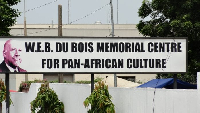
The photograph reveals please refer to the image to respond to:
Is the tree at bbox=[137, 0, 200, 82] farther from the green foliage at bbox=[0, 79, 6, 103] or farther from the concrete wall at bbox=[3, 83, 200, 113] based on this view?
the concrete wall at bbox=[3, 83, 200, 113]

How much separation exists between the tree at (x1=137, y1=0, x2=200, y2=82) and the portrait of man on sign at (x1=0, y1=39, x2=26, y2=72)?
17.0 metres

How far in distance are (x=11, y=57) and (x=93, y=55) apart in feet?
7.68

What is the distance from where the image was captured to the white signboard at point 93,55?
54.8 feet

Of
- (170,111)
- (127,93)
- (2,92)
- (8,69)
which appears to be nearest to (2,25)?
(2,92)

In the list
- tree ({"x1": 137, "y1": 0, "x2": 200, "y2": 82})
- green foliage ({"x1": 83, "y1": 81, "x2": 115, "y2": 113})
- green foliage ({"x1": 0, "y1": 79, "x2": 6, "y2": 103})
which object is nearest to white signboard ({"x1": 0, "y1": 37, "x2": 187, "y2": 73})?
green foliage ({"x1": 83, "y1": 81, "x2": 115, "y2": 113})

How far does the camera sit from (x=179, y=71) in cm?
1661

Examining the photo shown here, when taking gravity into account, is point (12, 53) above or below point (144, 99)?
above

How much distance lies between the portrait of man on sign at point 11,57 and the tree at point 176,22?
1696 cm

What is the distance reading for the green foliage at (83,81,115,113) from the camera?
16.2m

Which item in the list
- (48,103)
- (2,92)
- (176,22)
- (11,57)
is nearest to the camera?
(11,57)

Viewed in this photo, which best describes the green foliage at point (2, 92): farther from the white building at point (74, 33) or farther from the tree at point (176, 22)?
the white building at point (74, 33)

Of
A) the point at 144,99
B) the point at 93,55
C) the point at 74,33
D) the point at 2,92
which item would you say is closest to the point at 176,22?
the point at 2,92

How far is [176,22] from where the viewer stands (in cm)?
3316

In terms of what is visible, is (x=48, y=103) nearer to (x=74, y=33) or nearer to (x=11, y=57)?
(x=11, y=57)
